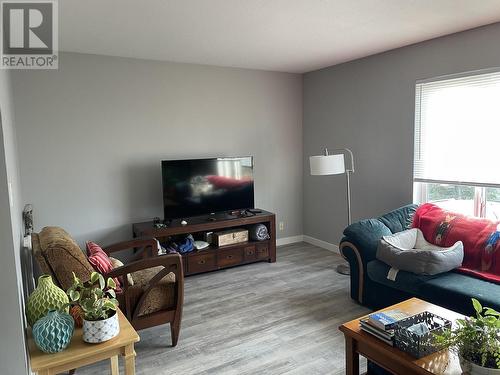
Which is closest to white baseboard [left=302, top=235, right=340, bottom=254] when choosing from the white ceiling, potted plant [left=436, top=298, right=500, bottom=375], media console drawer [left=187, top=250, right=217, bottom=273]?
media console drawer [left=187, top=250, right=217, bottom=273]

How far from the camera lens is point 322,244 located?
16.8 ft

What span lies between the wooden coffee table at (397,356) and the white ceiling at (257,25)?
2.08 m

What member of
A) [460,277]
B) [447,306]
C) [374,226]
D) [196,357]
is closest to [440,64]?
[374,226]

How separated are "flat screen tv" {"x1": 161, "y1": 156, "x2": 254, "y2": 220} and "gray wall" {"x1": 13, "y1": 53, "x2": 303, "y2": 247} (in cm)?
29

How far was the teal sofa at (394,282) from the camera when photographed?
2494mm

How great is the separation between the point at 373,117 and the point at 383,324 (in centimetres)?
280

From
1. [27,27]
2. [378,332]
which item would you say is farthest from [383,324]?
[27,27]

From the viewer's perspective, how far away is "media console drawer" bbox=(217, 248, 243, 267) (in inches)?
166

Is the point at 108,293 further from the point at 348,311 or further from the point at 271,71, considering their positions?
the point at 271,71

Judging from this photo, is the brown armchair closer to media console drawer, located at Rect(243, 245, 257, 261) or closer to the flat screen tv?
the flat screen tv

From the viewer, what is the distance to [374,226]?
3.33 metres

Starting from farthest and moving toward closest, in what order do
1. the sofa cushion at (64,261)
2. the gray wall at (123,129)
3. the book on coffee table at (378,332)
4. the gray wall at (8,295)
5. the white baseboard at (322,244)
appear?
the white baseboard at (322,244) → the gray wall at (123,129) → the sofa cushion at (64,261) → the book on coffee table at (378,332) → the gray wall at (8,295)

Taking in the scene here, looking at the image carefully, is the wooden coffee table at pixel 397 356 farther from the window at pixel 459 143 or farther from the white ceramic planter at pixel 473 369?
the window at pixel 459 143
